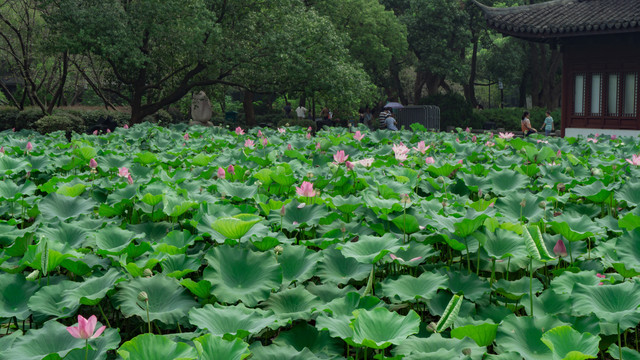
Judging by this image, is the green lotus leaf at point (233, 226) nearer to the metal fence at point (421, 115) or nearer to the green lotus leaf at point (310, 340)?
the green lotus leaf at point (310, 340)

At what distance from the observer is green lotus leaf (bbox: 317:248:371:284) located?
1.72m

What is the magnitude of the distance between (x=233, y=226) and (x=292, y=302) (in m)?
0.32

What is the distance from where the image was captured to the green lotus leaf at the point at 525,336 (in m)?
1.30

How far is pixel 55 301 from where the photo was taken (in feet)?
5.12

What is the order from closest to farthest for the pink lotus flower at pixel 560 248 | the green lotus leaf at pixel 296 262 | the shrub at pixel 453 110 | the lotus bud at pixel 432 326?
the lotus bud at pixel 432 326 → the pink lotus flower at pixel 560 248 → the green lotus leaf at pixel 296 262 → the shrub at pixel 453 110

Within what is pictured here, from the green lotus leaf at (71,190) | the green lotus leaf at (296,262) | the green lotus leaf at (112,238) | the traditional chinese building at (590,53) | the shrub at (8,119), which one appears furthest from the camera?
the shrub at (8,119)

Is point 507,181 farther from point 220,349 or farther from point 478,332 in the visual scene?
point 220,349

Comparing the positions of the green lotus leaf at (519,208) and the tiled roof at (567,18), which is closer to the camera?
the green lotus leaf at (519,208)

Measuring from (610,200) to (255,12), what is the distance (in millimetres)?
14288

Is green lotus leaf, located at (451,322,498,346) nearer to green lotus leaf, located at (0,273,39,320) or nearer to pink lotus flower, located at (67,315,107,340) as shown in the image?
pink lotus flower, located at (67,315,107,340)

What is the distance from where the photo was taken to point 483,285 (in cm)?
161

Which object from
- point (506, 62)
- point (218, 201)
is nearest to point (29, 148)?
point (218, 201)

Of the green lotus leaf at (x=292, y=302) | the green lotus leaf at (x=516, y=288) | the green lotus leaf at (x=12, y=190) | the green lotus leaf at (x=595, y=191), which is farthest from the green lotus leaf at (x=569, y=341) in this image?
the green lotus leaf at (x=12, y=190)

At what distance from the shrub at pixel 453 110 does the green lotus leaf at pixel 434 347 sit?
2364 cm
